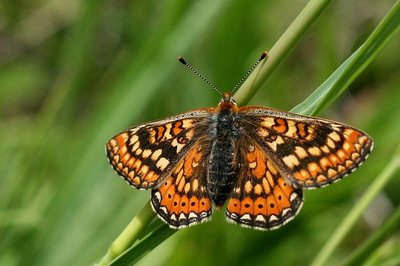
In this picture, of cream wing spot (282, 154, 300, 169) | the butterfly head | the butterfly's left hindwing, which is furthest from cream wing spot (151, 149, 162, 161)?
cream wing spot (282, 154, 300, 169)

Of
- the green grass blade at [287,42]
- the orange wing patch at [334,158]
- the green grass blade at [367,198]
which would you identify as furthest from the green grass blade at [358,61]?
the green grass blade at [367,198]

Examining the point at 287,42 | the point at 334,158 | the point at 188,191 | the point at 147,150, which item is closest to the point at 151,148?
the point at 147,150

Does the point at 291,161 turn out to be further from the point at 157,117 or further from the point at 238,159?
the point at 157,117

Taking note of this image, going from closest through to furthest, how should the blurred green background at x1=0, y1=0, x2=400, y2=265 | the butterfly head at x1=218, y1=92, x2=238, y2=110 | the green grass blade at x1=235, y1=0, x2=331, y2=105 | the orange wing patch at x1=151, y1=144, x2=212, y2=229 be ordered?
the green grass blade at x1=235, y1=0, x2=331, y2=105, the orange wing patch at x1=151, y1=144, x2=212, y2=229, the butterfly head at x1=218, y1=92, x2=238, y2=110, the blurred green background at x1=0, y1=0, x2=400, y2=265

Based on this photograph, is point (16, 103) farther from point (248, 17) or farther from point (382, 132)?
point (382, 132)

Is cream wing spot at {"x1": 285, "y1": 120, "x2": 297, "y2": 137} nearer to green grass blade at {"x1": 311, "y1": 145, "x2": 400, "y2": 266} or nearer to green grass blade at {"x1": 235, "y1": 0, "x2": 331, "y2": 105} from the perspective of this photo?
green grass blade at {"x1": 311, "y1": 145, "x2": 400, "y2": 266}

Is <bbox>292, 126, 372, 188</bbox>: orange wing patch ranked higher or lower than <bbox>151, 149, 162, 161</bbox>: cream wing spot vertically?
lower
